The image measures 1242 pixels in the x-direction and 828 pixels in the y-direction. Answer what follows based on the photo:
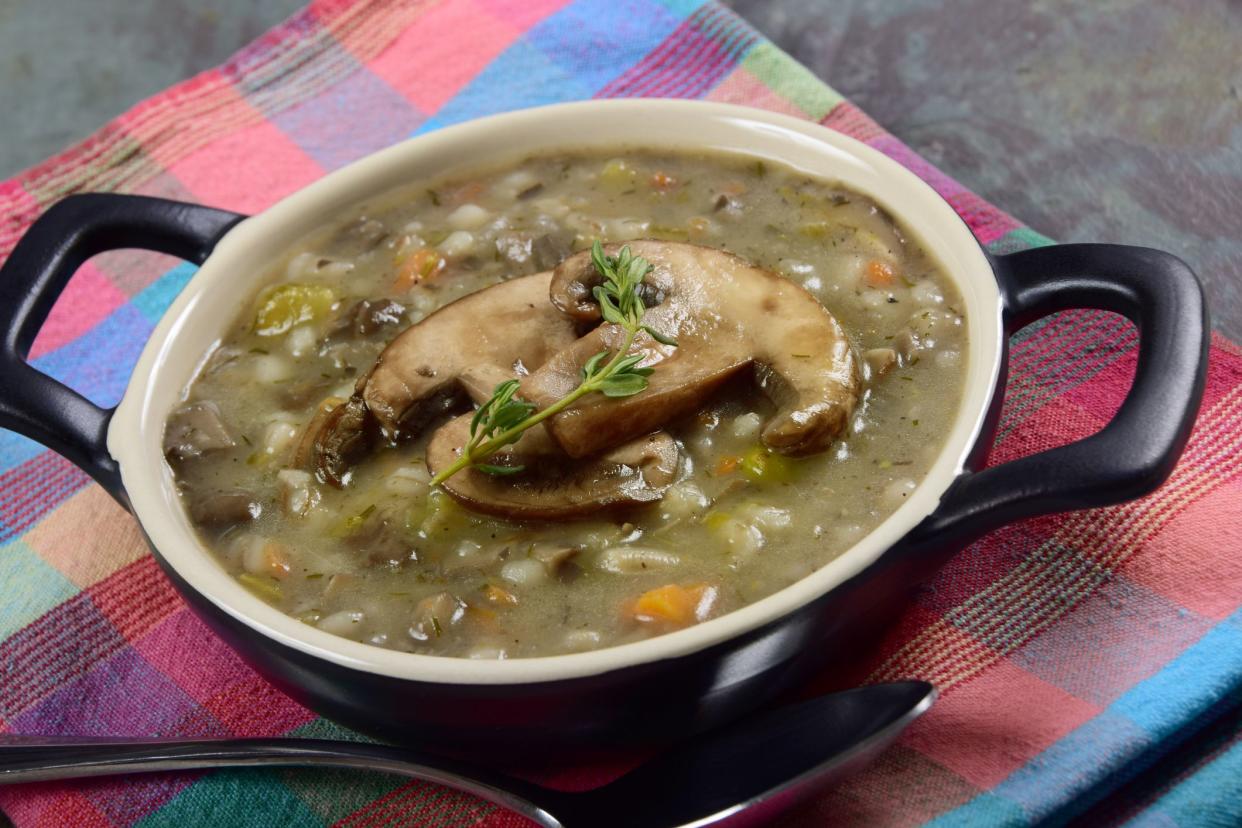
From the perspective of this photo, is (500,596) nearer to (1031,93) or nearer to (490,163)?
(490,163)

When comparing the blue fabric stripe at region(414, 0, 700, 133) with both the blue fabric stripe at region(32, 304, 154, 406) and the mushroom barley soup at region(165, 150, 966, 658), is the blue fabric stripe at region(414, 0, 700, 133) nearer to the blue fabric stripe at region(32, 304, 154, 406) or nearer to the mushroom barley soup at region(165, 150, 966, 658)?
the blue fabric stripe at region(32, 304, 154, 406)

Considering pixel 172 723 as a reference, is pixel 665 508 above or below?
above

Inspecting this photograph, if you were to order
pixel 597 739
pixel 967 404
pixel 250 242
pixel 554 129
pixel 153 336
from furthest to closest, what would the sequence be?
pixel 554 129 → pixel 250 242 → pixel 153 336 → pixel 967 404 → pixel 597 739


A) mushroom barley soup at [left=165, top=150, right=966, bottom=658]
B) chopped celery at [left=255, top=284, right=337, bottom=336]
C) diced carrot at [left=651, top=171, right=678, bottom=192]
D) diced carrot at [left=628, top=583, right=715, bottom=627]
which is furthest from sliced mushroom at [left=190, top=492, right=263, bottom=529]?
diced carrot at [left=651, top=171, right=678, bottom=192]

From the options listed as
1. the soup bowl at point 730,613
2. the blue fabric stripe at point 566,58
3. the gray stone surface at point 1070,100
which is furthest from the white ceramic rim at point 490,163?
the gray stone surface at point 1070,100

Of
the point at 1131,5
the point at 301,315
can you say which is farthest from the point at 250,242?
the point at 1131,5

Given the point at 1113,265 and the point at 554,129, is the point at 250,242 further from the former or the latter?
the point at 1113,265
